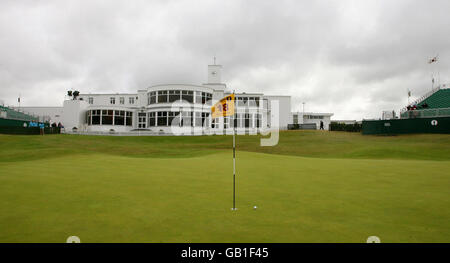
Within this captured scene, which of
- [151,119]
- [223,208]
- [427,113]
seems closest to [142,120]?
[151,119]

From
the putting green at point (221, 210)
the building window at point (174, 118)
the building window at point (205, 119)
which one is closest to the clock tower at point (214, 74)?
the building window at point (205, 119)

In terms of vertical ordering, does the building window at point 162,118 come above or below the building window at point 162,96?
below

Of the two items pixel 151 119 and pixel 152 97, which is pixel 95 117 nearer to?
pixel 151 119

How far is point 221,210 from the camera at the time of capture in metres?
7.66

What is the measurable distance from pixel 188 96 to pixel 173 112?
13.9 ft

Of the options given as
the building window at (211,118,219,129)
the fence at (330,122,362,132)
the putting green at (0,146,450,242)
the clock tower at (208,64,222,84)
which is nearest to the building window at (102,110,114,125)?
the building window at (211,118,219,129)

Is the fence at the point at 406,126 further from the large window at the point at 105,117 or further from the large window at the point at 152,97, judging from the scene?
the large window at the point at 105,117

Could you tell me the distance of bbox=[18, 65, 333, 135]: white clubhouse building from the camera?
53625 millimetres

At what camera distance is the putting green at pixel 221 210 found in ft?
18.9

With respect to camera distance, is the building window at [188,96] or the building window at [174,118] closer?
the building window at [174,118]
